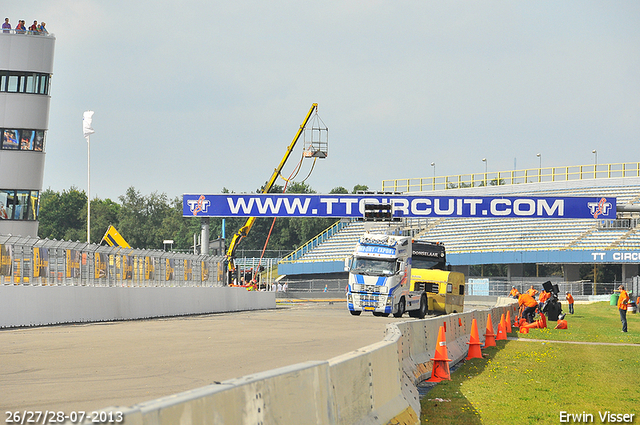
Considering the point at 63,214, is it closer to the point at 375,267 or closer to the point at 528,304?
the point at 375,267

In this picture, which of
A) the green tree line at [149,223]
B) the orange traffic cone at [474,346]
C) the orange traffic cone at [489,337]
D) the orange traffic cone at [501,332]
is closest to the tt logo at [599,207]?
the orange traffic cone at [501,332]

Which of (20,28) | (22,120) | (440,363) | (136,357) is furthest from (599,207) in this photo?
(136,357)

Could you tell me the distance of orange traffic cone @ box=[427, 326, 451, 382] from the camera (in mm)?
13148

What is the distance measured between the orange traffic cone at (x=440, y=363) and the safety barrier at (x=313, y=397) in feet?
3.69

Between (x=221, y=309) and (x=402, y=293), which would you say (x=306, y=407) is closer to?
(x=402, y=293)

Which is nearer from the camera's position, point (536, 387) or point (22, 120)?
point (536, 387)

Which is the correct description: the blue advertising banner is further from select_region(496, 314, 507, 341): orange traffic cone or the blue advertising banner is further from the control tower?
select_region(496, 314, 507, 341): orange traffic cone

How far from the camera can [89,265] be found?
25531 mm

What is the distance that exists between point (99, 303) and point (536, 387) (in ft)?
55.1

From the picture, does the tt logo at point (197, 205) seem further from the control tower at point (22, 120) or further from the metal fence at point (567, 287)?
the metal fence at point (567, 287)

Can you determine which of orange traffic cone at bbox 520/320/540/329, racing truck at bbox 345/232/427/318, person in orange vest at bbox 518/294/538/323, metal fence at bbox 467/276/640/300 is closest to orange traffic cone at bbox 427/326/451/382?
orange traffic cone at bbox 520/320/540/329

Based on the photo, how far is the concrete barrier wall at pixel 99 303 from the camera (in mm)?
21463

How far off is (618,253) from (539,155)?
27.4 meters

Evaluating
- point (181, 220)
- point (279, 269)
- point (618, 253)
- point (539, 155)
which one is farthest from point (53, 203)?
point (618, 253)
